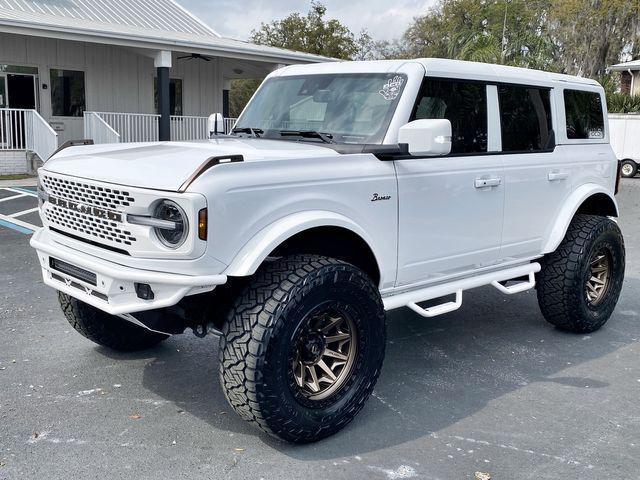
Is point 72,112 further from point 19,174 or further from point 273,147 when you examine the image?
point 273,147

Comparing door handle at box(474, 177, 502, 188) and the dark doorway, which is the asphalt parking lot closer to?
door handle at box(474, 177, 502, 188)

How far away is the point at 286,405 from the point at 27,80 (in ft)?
59.6

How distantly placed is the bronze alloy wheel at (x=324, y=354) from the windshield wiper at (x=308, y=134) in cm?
116

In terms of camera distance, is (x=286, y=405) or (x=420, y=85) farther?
(x=420, y=85)

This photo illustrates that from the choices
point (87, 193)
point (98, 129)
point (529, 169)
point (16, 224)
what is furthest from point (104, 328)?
point (98, 129)

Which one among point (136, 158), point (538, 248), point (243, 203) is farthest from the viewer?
point (538, 248)

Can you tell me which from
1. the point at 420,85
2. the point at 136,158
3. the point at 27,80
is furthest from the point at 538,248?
the point at 27,80

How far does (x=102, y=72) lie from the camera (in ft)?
66.5

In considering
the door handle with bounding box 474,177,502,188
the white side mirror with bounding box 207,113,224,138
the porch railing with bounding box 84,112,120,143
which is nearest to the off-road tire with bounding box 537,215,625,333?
the door handle with bounding box 474,177,502,188

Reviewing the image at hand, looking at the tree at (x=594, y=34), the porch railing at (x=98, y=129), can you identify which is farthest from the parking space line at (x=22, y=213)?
the tree at (x=594, y=34)

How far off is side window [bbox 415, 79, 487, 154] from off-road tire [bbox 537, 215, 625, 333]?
1282 mm

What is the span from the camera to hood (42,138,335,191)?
10.7 ft

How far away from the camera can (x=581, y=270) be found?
5.36 metres

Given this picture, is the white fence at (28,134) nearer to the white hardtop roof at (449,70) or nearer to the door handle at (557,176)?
the white hardtop roof at (449,70)
